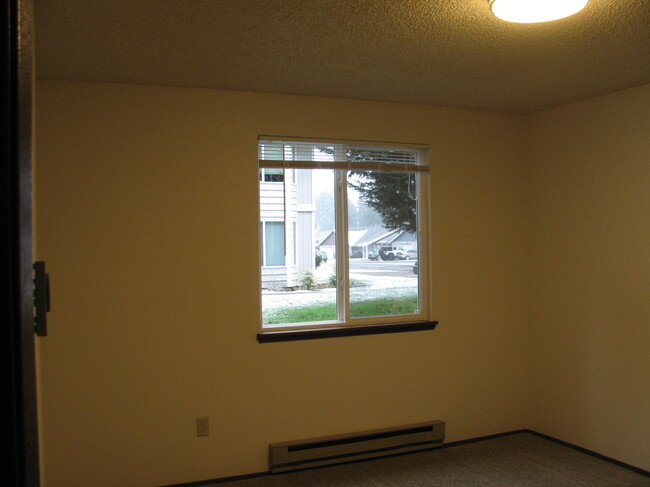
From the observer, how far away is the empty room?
260cm

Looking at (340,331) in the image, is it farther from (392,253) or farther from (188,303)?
(188,303)

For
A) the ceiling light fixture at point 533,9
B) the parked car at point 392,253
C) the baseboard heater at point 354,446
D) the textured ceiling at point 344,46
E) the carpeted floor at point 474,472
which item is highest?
the textured ceiling at point 344,46

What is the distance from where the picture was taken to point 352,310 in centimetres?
350

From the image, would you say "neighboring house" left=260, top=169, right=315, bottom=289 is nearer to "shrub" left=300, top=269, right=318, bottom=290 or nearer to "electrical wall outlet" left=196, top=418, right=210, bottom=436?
"shrub" left=300, top=269, right=318, bottom=290

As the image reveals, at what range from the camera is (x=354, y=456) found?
3342mm

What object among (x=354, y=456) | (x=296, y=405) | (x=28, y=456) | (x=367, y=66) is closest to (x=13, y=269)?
(x=28, y=456)

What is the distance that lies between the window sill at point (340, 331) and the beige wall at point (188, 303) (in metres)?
0.05

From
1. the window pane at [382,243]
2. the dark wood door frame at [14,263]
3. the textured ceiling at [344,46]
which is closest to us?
the dark wood door frame at [14,263]

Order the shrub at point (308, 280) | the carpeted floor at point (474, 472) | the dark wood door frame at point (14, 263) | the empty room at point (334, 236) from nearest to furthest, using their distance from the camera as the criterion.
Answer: the dark wood door frame at point (14, 263) → the empty room at point (334, 236) → the carpeted floor at point (474, 472) → the shrub at point (308, 280)

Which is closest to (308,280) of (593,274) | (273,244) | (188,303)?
(273,244)

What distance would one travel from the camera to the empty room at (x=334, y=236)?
260cm

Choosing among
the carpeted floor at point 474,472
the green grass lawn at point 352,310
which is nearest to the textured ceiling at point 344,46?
the green grass lawn at point 352,310

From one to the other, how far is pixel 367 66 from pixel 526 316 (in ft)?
7.78

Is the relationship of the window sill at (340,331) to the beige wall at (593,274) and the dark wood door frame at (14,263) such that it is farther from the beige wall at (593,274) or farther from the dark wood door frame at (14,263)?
the dark wood door frame at (14,263)
